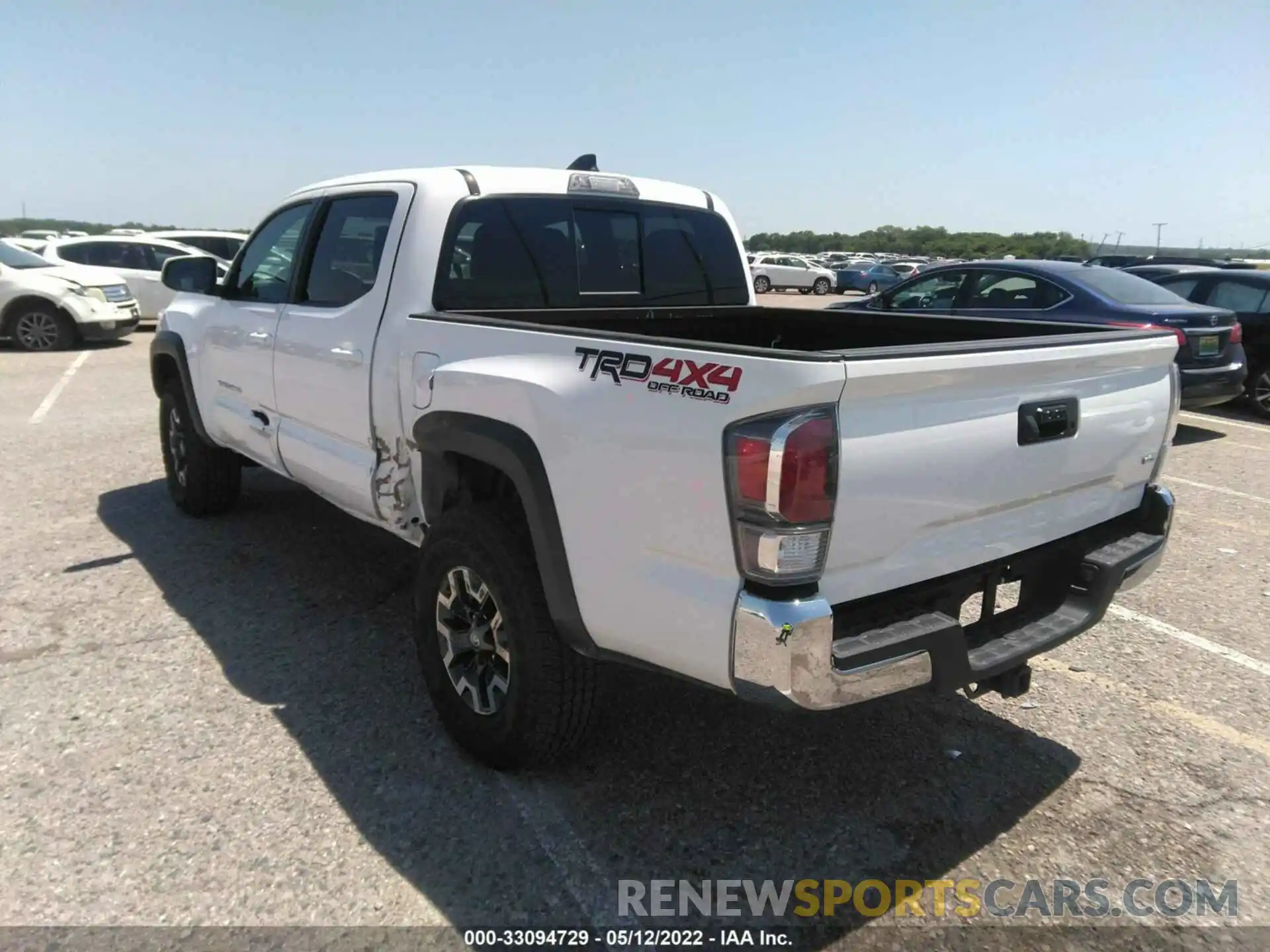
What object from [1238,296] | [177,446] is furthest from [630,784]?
[1238,296]

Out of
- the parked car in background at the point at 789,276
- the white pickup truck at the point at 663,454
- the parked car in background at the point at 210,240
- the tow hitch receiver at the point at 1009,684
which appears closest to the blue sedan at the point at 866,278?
the parked car in background at the point at 789,276

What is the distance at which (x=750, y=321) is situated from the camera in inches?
173

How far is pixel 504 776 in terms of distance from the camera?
10.0 feet

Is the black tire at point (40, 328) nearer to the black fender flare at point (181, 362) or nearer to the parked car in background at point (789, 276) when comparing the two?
the black fender flare at point (181, 362)

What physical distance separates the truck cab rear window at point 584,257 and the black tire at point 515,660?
1.00 m

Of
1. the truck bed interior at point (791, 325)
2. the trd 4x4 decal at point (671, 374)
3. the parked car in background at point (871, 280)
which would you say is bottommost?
the parked car in background at point (871, 280)

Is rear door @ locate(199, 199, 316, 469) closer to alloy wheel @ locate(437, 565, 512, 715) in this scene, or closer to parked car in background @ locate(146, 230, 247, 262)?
alloy wheel @ locate(437, 565, 512, 715)

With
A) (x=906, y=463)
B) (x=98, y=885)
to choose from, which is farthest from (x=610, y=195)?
(x=98, y=885)

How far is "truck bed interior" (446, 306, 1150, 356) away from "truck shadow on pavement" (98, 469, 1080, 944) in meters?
1.44

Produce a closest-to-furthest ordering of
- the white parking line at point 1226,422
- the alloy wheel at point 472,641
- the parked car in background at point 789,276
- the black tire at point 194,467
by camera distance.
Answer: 1. the alloy wheel at point 472,641
2. the black tire at point 194,467
3. the white parking line at point 1226,422
4. the parked car in background at point 789,276

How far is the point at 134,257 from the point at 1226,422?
16753 mm

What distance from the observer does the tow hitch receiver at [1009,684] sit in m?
2.67

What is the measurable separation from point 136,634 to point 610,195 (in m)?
2.86

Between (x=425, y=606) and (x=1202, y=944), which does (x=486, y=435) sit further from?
(x=1202, y=944)
